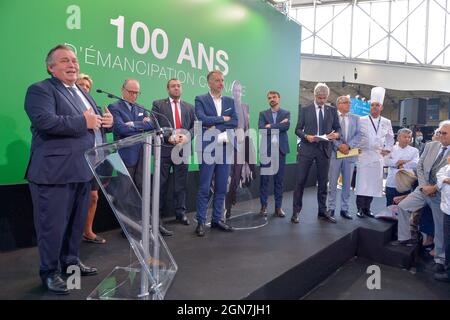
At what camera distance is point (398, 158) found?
4.33 m

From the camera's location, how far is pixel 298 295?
2646 mm

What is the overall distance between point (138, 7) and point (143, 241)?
2.61 metres

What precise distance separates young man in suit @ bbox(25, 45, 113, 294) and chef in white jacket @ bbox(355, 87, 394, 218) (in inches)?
116

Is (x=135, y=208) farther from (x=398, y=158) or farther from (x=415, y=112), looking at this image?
(x=415, y=112)

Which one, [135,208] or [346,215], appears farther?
[346,215]

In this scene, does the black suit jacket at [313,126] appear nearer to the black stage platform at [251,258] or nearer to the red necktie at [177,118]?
the black stage platform at [251,258]

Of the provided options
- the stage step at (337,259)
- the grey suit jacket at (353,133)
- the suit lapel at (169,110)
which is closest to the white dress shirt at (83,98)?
the suit lapel at (169,110)

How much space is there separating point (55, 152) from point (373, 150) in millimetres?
3291

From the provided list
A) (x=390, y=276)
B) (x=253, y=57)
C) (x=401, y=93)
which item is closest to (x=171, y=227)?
(x=390, y=276)

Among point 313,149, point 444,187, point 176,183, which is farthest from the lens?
point 313,149

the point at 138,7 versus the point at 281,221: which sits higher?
the point at 138,7

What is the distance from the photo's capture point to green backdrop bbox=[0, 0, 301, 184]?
9.09ft

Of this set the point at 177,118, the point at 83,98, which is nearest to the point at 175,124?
the point at 177,118
